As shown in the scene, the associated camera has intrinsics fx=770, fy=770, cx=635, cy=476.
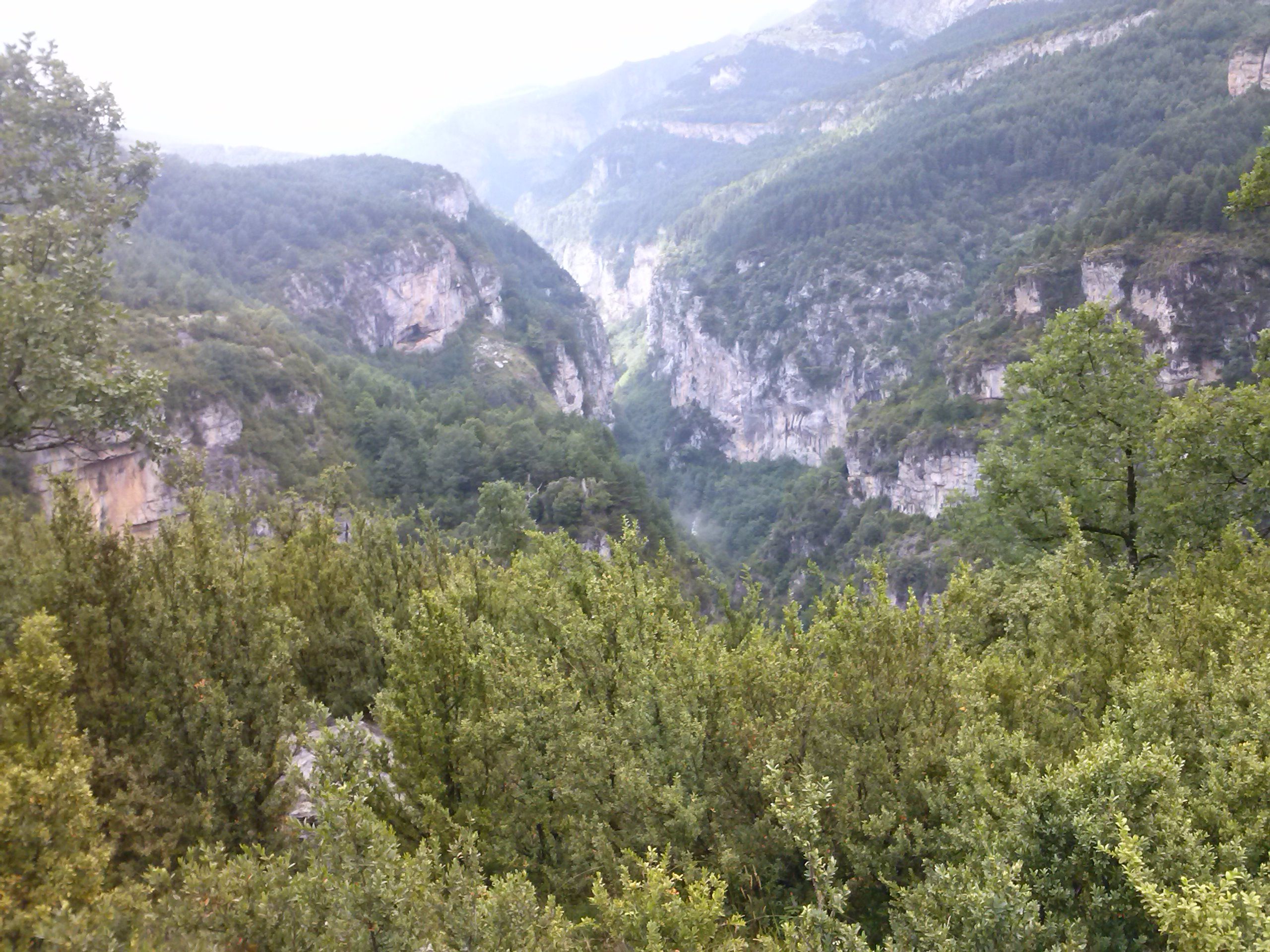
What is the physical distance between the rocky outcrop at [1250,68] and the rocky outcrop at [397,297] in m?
129

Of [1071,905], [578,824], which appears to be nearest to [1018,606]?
[1071,905]

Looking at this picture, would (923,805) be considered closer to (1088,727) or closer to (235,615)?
(1088,727)

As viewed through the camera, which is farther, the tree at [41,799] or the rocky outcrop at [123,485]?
the rocky outcrop at [123,485]

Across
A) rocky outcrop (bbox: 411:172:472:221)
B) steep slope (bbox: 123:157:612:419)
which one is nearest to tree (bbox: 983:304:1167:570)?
steep slope (bbox: 123:157:612:419)

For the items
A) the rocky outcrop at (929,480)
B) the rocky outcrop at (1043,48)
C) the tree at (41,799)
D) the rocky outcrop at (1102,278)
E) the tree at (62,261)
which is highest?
the rocky outcrop at (1043,48)

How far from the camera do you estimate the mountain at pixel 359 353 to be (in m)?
70.7

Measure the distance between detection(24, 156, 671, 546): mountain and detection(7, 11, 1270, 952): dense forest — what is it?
10.4ft

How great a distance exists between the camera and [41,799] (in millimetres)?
5281

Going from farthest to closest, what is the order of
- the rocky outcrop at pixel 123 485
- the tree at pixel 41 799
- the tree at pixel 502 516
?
the rocky outcrop at pixel 123 485 < the tree at pixel 502 516 < the tree at pixel 41 799

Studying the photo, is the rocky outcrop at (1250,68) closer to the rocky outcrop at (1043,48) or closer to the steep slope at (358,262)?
the rocky outcrop at (1043,48)

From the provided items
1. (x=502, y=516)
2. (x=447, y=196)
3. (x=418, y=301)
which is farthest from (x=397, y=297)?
(x=502, y=516)

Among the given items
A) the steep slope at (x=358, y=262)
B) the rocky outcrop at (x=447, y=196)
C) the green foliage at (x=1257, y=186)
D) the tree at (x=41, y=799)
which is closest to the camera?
the tree at (x=41, y=799)

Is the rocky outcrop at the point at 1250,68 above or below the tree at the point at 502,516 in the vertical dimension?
above

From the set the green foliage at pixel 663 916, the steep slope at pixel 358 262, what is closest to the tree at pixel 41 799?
the green foliage at pixel 663 916
